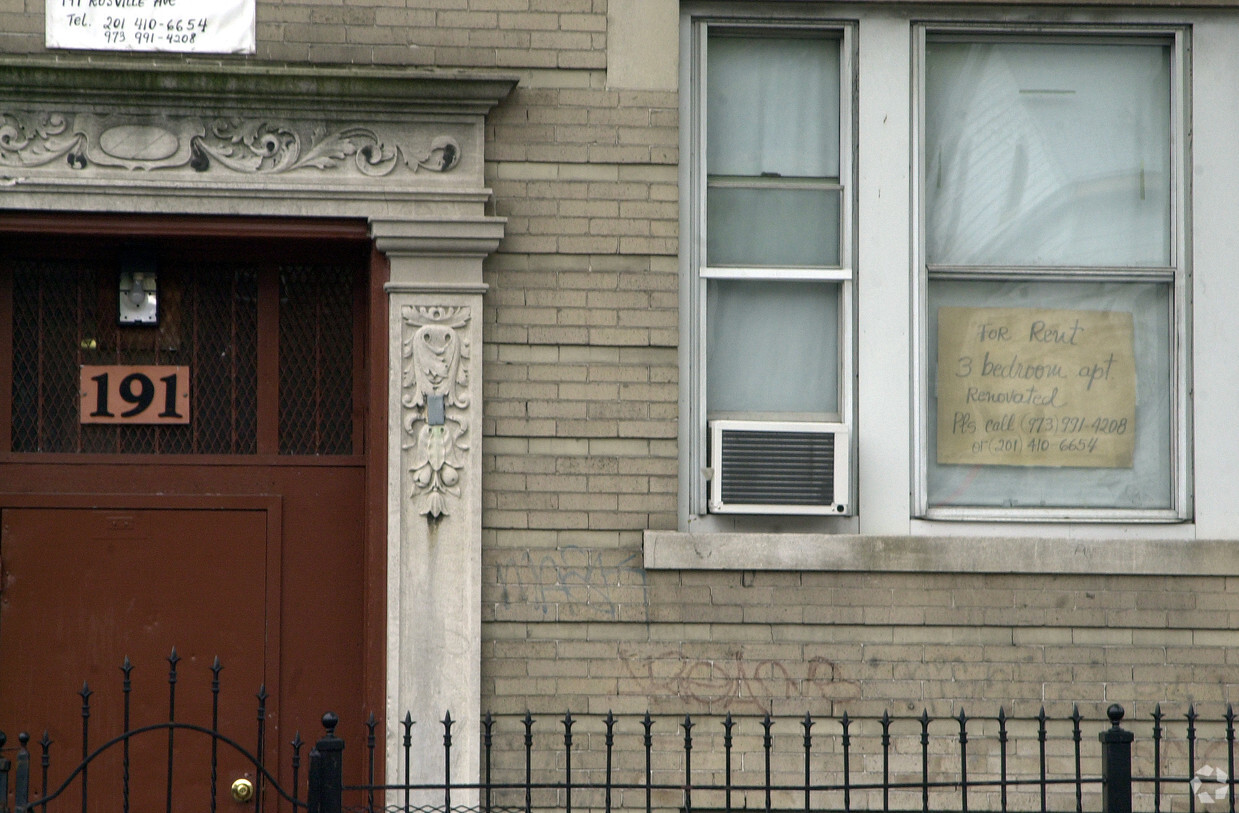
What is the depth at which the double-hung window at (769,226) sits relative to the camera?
5.87 meters

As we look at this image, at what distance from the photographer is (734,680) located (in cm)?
563

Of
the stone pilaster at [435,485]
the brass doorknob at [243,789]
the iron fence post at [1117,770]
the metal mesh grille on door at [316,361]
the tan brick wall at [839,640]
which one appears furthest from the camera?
the metal mesh grille on door at [316,361]

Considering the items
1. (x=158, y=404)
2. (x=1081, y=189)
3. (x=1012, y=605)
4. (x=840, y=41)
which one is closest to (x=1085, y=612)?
(x=1012, y=605)

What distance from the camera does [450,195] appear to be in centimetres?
561

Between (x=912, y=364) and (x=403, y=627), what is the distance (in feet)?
8.39

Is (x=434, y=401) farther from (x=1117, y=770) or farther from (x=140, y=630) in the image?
(x=1117, y=770)

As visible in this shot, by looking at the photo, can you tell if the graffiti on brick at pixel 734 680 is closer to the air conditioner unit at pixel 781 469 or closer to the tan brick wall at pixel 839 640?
the tan brick wall at pixel 839 640

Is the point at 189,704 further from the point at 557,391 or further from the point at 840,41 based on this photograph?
the point at 840,41

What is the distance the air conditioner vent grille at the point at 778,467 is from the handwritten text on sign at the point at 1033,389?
24.3 inches

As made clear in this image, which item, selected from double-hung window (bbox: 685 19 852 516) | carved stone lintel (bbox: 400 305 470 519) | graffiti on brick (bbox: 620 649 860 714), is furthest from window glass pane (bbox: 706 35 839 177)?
graffiti on brick (bbox: 620 649 860 714)

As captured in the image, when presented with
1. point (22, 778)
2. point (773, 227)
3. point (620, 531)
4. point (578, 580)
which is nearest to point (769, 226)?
point (773, 227)

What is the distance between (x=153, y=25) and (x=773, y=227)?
9.54 feet

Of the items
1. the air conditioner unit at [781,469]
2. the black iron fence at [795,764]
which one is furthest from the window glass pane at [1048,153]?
the black iron fence at [795,764]

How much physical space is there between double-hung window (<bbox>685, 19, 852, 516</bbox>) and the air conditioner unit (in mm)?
150
